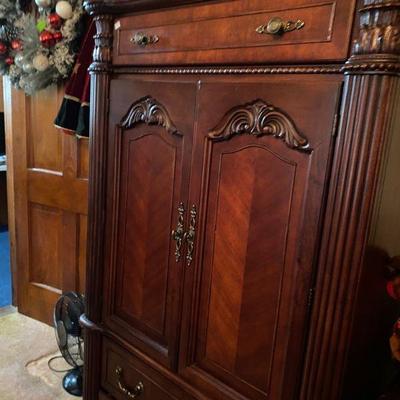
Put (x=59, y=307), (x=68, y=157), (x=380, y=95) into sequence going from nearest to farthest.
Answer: (x=380, y=95), (x=59, y=307), (x=68, y=157)

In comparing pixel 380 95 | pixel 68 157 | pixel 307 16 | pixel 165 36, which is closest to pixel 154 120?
pixel 165 36

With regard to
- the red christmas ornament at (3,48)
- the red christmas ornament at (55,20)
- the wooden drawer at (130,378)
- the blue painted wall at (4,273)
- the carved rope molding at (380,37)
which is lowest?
the blue painted wall at (4,273)

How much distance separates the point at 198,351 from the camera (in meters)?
1.06

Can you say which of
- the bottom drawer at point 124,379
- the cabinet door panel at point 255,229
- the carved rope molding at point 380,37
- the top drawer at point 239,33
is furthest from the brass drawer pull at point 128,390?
the carved rope molding at point 380,37

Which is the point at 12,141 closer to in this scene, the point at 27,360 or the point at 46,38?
the point at 46,38

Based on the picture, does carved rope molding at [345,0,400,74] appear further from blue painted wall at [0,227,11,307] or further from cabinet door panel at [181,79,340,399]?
blue painted wall at [0,227,11,307]

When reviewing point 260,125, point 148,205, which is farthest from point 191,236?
point 260,125

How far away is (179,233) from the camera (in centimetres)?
103

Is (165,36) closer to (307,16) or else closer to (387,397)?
(307,16)

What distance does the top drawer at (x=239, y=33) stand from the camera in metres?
0.73

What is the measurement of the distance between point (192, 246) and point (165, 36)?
0.57 m

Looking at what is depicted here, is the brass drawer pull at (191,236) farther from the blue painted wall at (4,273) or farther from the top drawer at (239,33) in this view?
the blue painted wall at (4,273)

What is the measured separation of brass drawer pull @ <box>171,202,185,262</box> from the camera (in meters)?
1.02

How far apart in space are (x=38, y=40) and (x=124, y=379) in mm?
1491
